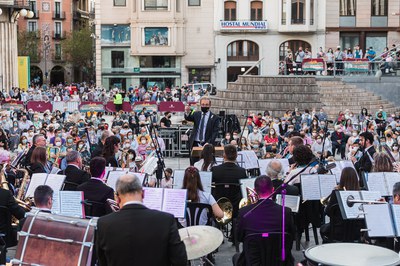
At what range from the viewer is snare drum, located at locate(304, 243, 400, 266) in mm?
6910

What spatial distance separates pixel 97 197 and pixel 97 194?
48 millimetres

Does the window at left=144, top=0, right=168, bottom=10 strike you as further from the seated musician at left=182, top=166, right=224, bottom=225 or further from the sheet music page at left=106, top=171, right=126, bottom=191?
the seated musician at left=182, top=166, right=224, bottom=225

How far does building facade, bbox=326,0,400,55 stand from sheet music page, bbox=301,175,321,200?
45.3 m

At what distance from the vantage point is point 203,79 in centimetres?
5684

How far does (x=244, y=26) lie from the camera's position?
55469 mm

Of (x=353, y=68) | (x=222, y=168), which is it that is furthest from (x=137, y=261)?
(x=353, y=68)

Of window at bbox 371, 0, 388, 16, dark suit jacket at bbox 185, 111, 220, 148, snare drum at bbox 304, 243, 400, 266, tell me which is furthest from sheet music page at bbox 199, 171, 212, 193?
window at bbox 371, 0, 388, 16

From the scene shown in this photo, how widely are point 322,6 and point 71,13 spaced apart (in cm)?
3464

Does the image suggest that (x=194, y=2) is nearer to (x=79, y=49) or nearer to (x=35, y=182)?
(x=79, y=49)

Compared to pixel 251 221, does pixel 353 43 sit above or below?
above

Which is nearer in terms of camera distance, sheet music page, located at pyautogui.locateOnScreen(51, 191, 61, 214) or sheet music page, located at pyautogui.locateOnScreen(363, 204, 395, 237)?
sheet music page, located at pyautogui.locateOnScreen(363, 204, 395, 237)

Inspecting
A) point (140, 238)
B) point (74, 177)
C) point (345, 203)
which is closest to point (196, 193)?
point (345, 203)

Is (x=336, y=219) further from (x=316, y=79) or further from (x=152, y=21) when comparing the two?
(x=152, y=21)

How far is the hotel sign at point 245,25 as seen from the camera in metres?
55.4
